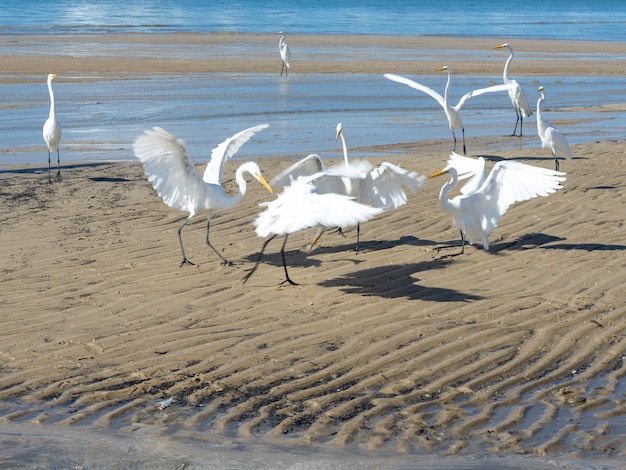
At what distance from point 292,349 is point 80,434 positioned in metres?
1.90

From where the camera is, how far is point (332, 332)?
717 centimetres

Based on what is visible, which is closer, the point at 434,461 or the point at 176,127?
the point at 434,461

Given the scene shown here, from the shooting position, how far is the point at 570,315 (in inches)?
296

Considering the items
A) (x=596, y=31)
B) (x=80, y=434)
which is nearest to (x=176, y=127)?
(x=80, y=434)

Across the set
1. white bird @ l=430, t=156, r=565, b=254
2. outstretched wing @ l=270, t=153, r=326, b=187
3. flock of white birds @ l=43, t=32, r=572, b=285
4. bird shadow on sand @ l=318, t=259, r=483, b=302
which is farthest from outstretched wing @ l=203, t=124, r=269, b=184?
white bird @ l=430, t=156, r=565, b=254

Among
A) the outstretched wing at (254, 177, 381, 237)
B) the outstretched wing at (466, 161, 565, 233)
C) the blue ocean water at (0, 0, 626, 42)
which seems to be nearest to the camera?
the outstretched wing at (254, 177, 381, 237)

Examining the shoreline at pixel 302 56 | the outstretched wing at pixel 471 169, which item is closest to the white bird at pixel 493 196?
the outstretched wing at pixel 471 169

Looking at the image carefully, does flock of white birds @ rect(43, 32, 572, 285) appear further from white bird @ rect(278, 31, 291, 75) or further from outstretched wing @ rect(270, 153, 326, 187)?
white bird @ rect(278, 31, 291, 75)

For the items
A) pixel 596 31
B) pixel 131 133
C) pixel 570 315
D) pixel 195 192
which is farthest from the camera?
pixel 596 31

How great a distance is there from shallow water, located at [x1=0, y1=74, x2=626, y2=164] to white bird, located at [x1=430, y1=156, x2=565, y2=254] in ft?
19.0

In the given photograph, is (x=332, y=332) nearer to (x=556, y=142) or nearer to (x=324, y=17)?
(x=556, y=142)

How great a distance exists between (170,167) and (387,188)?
2284mm

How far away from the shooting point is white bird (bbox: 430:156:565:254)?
9.26 metres

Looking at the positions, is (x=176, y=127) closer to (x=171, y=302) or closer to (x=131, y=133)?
(x=131, y=133)
